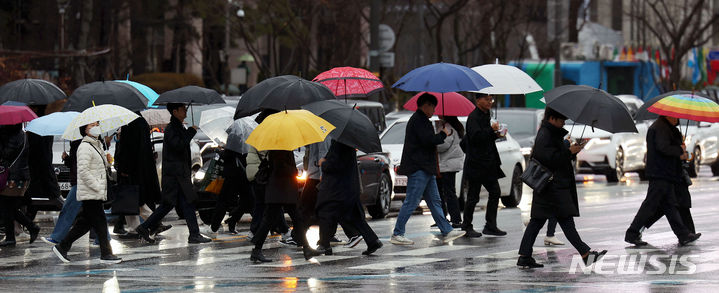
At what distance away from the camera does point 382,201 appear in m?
19.1

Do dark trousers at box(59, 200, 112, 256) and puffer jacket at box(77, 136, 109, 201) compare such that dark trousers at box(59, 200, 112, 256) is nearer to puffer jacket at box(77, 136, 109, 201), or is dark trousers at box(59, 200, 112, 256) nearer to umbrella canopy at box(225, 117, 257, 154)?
puffer jacket at box(77, 136, 109, 201)

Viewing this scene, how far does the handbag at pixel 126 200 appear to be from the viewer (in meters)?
15.3

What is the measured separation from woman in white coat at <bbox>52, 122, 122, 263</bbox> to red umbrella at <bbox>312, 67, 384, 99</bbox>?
404 cm

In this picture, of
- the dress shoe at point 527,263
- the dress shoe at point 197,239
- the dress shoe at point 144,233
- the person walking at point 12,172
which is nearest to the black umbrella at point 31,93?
the person walking at point 12,172

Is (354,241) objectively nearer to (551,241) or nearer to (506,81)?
(551,241)

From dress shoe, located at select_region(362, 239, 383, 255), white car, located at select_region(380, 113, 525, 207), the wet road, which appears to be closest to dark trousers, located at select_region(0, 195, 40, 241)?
the wet road

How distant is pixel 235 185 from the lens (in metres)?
16.2

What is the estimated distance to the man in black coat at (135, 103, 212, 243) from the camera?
1540 cm

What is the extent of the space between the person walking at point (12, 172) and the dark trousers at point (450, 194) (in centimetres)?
490

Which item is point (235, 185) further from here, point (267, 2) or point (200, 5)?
point (200, 5)

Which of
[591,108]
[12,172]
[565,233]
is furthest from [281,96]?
[565,233]

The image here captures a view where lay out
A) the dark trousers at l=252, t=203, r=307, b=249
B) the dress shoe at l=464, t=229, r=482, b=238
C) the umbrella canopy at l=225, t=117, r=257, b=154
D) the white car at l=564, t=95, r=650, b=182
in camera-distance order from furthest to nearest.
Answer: the white car at l=564, t=95, r=650, b=182 < the umbrella canopy at l=225, t=117, r=257, b=154 < the dress shoe at l=464, t=229, r=482, b=238 < the dark trousers at l=252, t=203, r=307, b=249

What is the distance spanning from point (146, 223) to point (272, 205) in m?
2.64

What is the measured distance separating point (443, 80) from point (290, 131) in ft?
8.70
